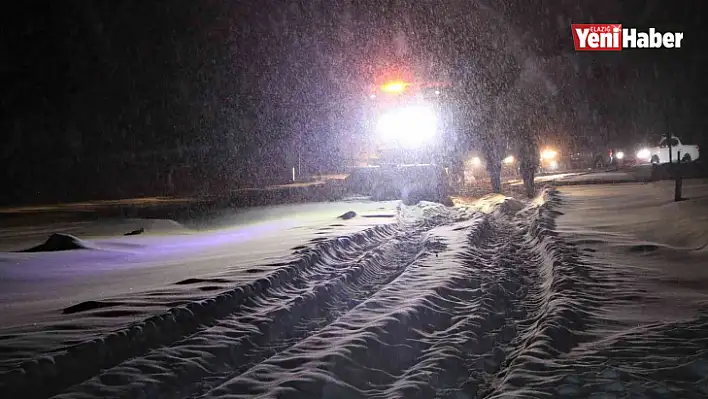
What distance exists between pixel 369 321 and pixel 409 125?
20.4 m

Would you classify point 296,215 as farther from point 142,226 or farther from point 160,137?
point 160,137

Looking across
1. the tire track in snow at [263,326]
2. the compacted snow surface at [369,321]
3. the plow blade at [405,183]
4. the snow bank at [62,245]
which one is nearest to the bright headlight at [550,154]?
the plow blade at [405,183]

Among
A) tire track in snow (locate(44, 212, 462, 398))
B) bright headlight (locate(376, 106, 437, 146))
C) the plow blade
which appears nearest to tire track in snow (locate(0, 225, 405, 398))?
tire track in snow (locate(44, 212, 462, 398))

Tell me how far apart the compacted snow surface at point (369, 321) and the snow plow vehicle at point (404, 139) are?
39.8ft

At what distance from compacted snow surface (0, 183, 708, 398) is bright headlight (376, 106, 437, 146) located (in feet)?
46.2

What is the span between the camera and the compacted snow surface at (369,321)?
15.9ft

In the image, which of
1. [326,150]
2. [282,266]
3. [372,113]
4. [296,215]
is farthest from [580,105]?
[282,266]

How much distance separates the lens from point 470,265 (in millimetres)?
9844

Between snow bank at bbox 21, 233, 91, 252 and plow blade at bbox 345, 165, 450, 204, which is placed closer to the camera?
snow bank at bbox 21, 233, 91, 252

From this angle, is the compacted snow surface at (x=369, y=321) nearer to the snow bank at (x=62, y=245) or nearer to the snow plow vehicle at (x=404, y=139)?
the snow bank at (x=62, y=245)

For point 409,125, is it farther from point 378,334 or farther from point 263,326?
point 378,334

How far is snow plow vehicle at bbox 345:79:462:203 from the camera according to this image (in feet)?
81.0

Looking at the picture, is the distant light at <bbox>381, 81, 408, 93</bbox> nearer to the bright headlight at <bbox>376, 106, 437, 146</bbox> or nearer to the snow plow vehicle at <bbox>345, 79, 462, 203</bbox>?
the snow plow vehicle at <bbox>345, 79, 462, 203</bbox>

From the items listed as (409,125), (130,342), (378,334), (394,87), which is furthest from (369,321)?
(409,125)
